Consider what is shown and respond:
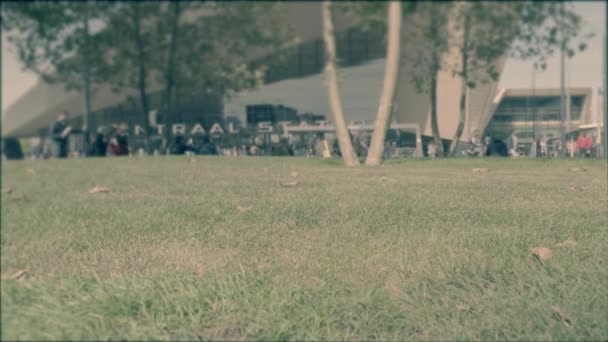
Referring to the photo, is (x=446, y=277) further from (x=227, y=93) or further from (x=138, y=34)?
(x=227, y=93)

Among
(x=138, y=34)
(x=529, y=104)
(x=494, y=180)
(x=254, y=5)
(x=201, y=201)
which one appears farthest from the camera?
(x=529, y=104)

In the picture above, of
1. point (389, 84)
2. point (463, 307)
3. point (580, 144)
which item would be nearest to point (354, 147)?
point (389, 84)

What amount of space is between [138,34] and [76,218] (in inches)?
52.4

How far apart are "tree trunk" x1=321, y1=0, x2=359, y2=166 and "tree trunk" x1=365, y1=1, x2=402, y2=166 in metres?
0.53

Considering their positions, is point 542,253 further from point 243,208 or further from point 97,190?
point 97,190

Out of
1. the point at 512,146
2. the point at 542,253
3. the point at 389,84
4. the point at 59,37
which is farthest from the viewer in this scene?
the point at 512,146

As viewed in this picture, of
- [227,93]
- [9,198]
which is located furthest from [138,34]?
[227,93]

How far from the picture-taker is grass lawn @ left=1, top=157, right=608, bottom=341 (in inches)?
105

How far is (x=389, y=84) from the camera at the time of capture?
14250mm

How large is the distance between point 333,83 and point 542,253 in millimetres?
11050

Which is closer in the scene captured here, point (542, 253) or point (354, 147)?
point (542, 253)

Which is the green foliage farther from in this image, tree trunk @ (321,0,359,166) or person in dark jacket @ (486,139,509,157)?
person in dark jacket @ (486,139,509,157)

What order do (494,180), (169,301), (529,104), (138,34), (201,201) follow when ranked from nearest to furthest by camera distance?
(169,301) < (138,34) < (201,201) < (494,180) < (529,104)

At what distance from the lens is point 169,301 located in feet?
9.15
